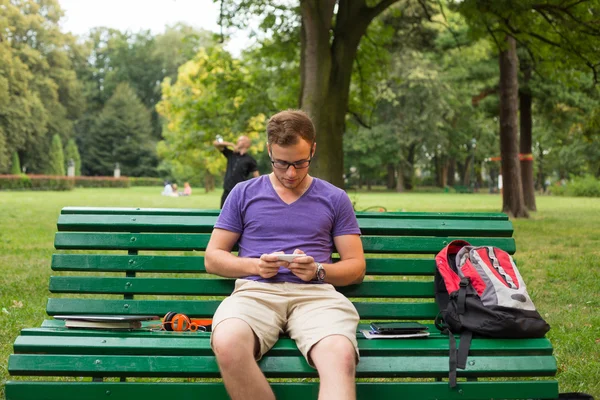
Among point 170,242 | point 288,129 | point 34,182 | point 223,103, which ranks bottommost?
point 34,182

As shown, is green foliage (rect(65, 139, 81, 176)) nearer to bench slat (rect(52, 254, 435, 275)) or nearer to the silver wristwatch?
bench slat (rect(52, 254, 435, 275))

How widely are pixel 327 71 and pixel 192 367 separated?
9540mm

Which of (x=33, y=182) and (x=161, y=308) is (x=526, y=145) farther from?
(x=33, y=182)

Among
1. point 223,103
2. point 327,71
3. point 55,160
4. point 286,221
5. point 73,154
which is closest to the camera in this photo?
point 286,221

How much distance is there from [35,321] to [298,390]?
11.7 ft

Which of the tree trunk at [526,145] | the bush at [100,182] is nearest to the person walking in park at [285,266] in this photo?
the tree trunk at [526,145]

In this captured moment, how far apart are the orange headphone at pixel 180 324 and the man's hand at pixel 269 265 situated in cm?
50

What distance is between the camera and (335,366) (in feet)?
10.0

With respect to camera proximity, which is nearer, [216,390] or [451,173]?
[216,390]

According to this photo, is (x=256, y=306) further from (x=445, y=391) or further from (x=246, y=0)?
(x=246, y=0)

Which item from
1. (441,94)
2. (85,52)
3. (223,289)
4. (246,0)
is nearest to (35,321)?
(223,289)

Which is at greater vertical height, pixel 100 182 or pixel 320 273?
pixel 320 273

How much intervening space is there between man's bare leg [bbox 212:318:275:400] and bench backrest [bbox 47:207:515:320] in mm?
787

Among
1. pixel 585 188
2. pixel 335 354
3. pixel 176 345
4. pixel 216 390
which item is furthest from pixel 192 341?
pixel 585 188
